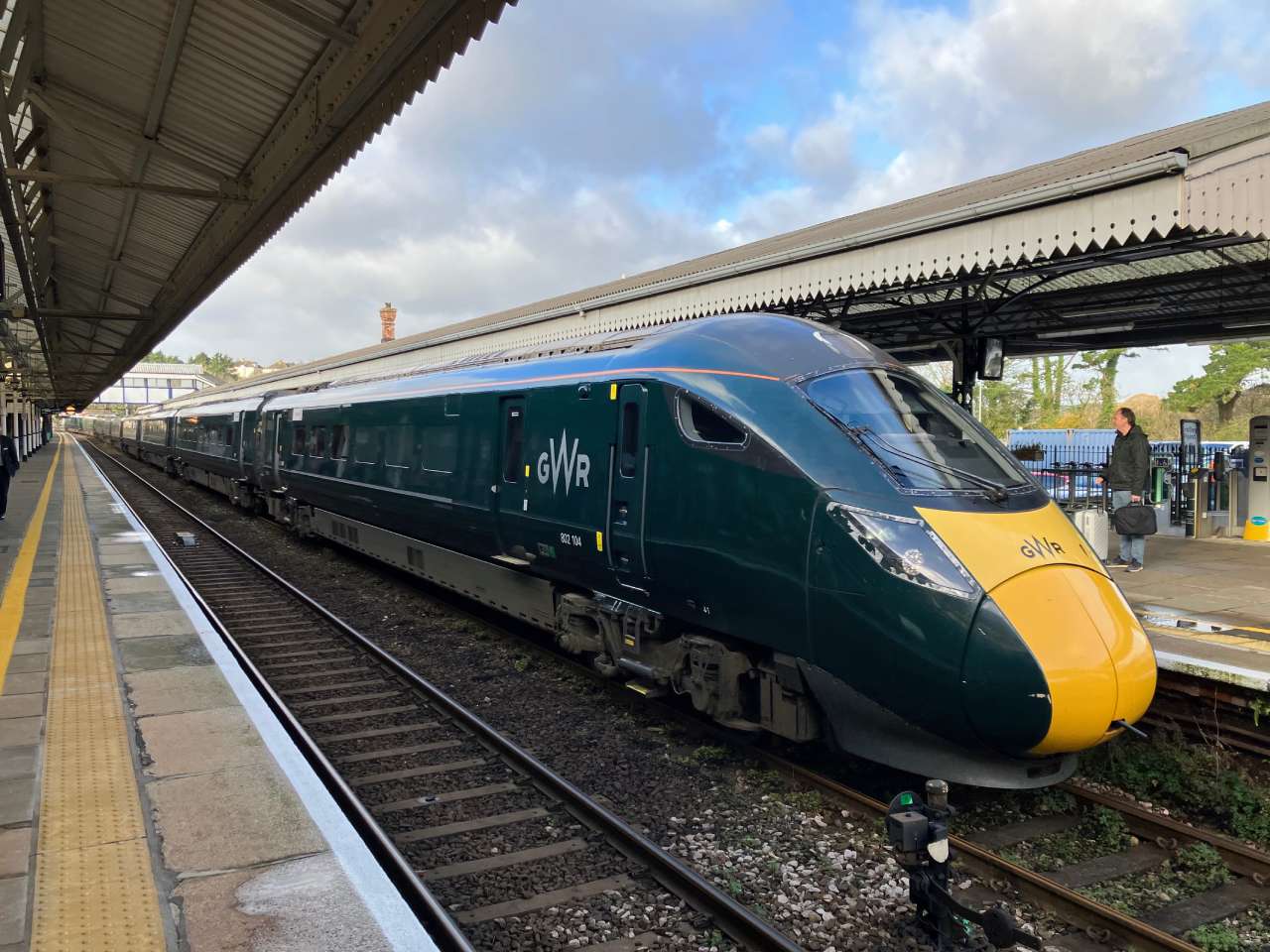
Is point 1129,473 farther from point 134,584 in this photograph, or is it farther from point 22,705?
point 134,584

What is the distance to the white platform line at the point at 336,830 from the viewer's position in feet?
11.6

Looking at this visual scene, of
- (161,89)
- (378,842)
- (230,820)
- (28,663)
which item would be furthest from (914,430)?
(161,89)

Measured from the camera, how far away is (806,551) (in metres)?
5.16

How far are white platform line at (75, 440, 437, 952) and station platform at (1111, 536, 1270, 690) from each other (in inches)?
203

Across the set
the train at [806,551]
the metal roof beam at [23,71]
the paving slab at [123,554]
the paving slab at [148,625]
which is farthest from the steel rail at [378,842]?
the paving slab at [123,554]

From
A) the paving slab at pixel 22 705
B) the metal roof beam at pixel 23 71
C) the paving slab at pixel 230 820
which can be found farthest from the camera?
the metal roof beam at pixel 23 71

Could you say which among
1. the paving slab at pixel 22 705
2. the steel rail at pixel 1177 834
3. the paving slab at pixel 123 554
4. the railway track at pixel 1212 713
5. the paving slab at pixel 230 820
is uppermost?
the railway track at pixel 1212 713

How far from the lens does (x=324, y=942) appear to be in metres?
3.45

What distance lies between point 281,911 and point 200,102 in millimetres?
8186

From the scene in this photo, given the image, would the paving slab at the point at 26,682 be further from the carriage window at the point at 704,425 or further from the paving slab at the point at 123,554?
the paving slab at the point at 123,554

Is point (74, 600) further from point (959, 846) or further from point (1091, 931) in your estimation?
point (1091, 931)

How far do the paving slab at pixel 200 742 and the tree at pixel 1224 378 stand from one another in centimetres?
5099

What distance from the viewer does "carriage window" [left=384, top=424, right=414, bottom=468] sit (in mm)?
10906

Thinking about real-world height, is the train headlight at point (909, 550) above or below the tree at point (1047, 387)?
below
